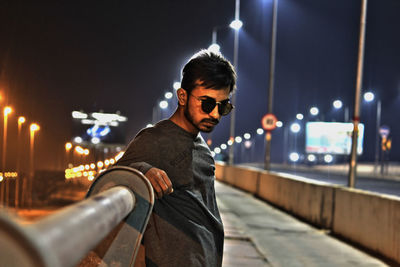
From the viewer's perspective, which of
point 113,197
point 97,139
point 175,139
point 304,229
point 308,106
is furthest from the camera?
point 308,106

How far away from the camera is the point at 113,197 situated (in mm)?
1328

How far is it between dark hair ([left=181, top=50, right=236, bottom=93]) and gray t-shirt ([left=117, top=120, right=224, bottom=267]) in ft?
0.64

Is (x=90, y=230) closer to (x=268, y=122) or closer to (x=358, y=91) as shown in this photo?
(x=358, y=91)

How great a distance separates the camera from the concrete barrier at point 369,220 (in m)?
8.84

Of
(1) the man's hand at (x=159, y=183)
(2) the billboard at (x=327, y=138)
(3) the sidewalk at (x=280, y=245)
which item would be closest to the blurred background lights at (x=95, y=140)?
(2) the billboard at (x=327, y=138)

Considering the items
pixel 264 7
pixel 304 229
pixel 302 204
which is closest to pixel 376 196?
pixel 304 229

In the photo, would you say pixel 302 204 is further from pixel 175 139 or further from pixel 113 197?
pixel 113 197

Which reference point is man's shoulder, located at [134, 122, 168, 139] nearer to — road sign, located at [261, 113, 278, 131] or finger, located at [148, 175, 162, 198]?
finger, located at [148, 175, 162, 198]

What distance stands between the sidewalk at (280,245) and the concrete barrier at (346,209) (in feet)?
0.84

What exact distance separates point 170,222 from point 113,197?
0.83m

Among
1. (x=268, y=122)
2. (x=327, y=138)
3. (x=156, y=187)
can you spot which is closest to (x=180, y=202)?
(x=156, y=187)

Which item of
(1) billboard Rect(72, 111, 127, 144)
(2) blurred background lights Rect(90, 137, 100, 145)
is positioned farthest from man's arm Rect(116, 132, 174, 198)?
(2) blurred background lights Rect(90, 137, 100, 145)

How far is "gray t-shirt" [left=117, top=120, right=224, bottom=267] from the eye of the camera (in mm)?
2105

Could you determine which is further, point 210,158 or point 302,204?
point 302,204
